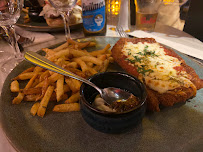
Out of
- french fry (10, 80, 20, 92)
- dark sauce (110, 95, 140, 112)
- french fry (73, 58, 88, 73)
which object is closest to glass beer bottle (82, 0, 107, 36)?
french fry (73, 58, 88, 73)

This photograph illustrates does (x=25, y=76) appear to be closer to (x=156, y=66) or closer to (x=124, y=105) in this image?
(x=124, y=105)

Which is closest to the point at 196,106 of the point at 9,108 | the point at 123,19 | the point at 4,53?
the point at 9,108

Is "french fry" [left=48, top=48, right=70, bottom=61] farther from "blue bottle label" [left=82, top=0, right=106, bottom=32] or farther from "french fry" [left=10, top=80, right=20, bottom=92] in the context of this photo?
"blue bottle label" [left=82, top=0, right=106, bottom=32]

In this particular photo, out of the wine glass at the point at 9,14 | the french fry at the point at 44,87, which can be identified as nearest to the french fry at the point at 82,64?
the french fry at the point at 44,87

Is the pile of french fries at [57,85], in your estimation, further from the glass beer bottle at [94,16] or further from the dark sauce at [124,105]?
the glass beer bottle at [94,16]

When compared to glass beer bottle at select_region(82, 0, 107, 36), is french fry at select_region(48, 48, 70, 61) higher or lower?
lower

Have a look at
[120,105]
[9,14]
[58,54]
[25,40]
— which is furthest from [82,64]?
[25,40]
